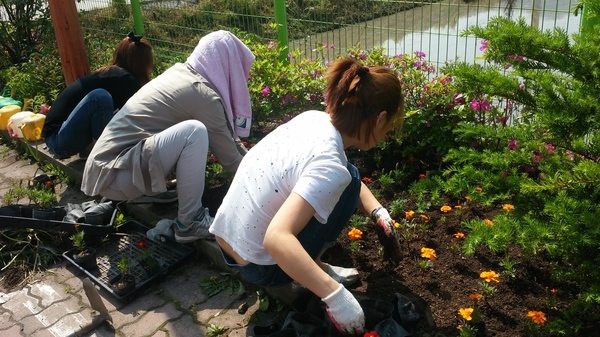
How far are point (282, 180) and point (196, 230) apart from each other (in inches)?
46.6

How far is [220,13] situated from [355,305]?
4674mm

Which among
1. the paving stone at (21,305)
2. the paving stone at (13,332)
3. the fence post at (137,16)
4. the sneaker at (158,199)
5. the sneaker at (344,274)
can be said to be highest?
the fence post at (137,16)

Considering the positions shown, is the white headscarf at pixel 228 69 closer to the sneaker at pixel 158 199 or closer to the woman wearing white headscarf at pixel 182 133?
the woman wearing white headscarf at pixel 182 133

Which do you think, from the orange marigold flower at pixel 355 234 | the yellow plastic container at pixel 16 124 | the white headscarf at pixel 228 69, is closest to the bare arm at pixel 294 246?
the orange marigold flower at pixel 355 234

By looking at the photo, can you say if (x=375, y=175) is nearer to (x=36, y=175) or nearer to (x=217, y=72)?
(x=217, y=72)

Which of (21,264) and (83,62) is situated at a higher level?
(83,62)

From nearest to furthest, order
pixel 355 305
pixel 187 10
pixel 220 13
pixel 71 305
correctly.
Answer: pixel 355 305
pixel 71 305
pixel 220 13
pixel 187 10

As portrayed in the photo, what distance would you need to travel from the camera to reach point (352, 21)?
16.4ft

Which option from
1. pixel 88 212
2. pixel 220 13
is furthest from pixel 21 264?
pixel 220 13

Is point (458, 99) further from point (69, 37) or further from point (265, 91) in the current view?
point (69, 37)

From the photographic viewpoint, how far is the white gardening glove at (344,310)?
2.06 meters

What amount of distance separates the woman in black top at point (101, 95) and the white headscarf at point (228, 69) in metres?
0.57

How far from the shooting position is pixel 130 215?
13.0 ft

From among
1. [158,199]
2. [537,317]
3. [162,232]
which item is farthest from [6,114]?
[537,317]
